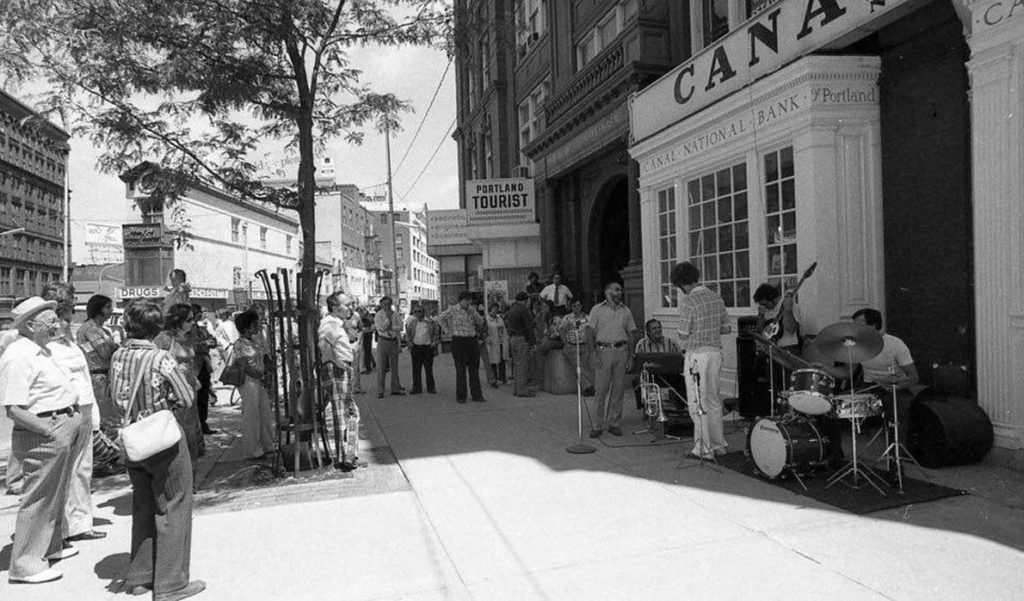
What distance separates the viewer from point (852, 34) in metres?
6.95

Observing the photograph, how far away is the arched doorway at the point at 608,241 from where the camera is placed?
49.2 ft

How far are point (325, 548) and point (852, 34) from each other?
22.8 ft

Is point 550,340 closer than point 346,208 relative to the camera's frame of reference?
Yes

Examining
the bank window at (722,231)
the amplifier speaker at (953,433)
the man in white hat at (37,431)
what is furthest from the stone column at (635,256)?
A: the man in white hat at (37,431)

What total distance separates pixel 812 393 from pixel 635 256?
24.2 feet

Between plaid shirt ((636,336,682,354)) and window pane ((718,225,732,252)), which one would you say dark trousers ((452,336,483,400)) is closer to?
plaid shirt ((636,336,682,354))

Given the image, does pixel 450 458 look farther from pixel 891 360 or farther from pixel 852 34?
pixel 852 34

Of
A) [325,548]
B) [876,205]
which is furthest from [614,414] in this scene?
[325,548]

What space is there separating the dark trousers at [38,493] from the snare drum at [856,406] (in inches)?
208

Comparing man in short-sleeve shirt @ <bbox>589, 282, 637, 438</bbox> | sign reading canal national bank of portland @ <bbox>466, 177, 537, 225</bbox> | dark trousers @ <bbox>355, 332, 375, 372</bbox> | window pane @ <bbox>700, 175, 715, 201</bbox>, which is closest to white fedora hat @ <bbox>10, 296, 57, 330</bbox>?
man in short-sleeve shirt @ <bbox>589, 282, 637, 438</bbox>

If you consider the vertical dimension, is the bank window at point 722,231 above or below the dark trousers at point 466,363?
above

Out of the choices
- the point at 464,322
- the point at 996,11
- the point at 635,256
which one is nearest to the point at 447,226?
the point at 635,256

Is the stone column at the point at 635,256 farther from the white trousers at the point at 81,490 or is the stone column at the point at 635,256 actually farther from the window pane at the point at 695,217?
the white trousers at the point at 81,490

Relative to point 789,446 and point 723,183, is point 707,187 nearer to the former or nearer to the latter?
point 723,183
